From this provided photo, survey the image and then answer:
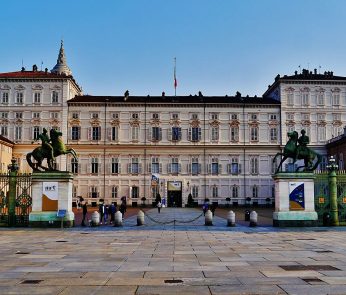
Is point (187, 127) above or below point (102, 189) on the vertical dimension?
above

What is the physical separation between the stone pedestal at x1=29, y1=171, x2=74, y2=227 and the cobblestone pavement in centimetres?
519

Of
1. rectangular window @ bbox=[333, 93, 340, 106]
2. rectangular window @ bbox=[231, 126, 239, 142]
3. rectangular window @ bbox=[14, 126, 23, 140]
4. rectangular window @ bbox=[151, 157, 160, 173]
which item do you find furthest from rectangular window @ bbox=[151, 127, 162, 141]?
rectangular window @ bbox=[333, 93, 340, 106]

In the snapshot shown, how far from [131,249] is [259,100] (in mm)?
57792

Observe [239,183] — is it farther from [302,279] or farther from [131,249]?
[302,279]

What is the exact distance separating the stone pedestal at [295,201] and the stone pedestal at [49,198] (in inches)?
469

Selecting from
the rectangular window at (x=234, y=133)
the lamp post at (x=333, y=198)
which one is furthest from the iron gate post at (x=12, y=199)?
the rectangular window at (x=234, y=133)

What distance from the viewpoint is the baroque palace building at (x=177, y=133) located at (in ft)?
222

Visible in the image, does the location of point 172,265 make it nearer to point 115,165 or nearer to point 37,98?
point 115,165

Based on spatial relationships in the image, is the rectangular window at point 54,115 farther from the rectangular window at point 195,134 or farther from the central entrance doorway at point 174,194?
the rectangular window at point 195,134

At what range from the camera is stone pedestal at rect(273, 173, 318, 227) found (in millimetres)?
26641

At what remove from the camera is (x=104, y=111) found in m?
68.4

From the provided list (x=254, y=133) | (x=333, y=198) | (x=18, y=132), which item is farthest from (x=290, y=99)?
(x=333, y=198)

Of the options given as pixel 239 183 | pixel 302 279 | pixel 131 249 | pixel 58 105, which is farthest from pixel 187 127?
Result: pixel 302 279

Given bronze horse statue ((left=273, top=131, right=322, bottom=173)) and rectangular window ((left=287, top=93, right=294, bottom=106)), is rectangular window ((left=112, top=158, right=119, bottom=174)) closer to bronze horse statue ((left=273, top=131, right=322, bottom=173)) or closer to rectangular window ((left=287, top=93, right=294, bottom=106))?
rectangular window ((left=287, top=93, right=294, bottom=106))
